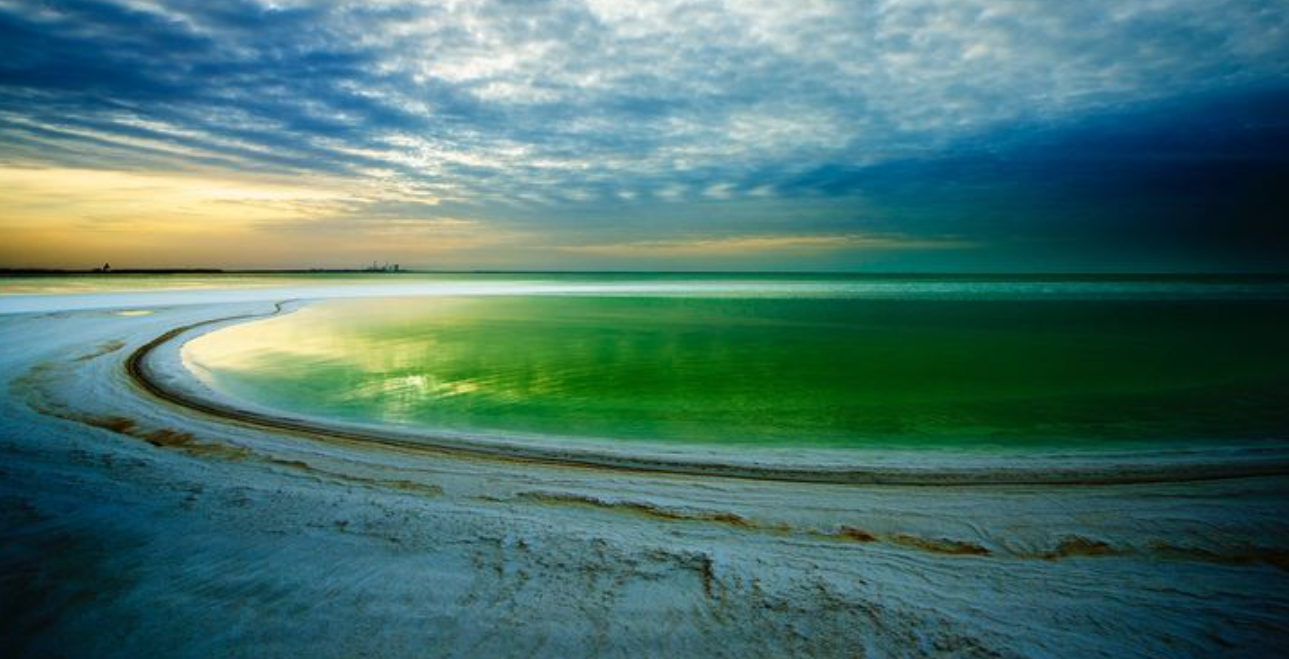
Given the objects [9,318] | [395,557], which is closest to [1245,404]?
[395,557]

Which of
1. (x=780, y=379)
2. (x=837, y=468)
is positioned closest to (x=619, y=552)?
(x=837, y=468)

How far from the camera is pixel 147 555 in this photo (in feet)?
12.5

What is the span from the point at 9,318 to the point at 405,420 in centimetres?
2252

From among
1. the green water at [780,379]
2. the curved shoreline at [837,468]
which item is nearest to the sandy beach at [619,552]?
the curved shoreline at [837,468]

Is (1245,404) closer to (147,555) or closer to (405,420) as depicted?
(405,420)

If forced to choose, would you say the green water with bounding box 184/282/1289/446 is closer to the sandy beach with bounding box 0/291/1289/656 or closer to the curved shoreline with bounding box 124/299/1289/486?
the curved shoreline with bounding box 124/299/1289/486

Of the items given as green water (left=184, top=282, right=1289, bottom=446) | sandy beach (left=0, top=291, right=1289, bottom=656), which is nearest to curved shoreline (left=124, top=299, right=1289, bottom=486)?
sandy beach (left=0, top=291, right=1289, bottom=656)

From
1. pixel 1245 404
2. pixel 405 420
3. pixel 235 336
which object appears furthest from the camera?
pixel 235 336

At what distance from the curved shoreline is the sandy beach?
4 centimetres

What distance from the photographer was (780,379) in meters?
11.9

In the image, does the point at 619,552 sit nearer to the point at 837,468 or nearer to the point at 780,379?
the point at 837,468

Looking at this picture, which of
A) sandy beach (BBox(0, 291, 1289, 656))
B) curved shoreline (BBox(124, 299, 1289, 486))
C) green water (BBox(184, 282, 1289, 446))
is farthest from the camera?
green water (BBox(184, 282, 1289, 446))

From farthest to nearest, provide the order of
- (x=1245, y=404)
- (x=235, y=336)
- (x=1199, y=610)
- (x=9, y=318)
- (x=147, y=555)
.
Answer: (x=9, y=318) → (x=235, y=336) → (x=1245, y=404) → (x=147, y=555) → (x=1199, y=610)

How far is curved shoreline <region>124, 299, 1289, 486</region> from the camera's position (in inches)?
221
